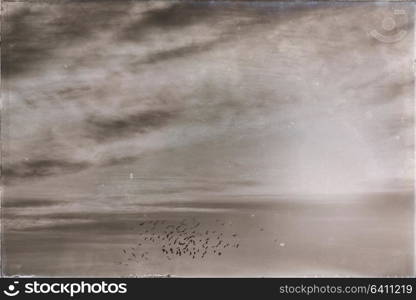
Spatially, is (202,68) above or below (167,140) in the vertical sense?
above

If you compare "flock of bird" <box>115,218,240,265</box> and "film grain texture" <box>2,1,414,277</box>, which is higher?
"film grain texture" <box>2,1,414,277</box>

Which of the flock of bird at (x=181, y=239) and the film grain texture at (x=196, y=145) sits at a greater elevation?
the film grain texture at (x=196, y=145)

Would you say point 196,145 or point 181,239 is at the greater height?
point 196,145

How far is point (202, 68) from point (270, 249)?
3.22ft

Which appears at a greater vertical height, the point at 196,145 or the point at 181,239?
the point at 196,145

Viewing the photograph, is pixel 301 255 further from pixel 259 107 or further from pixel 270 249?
pixel 259 107

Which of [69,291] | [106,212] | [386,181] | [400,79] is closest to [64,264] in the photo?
[69,291]

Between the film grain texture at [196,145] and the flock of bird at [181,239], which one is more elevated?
the film grain texture at [196,145]

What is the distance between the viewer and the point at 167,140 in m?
3.03

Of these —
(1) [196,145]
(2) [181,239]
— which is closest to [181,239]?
(2) [181,239]

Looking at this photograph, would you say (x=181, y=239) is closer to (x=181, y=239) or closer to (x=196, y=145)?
(x=181, y=239)

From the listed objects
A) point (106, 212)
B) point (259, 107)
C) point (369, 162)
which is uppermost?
point (259, 107)

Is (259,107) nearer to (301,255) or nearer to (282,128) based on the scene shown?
(282,128)

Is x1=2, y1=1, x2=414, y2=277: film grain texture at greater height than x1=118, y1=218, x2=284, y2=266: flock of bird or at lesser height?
greater
